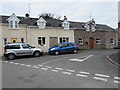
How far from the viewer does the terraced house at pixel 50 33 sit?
20656mm

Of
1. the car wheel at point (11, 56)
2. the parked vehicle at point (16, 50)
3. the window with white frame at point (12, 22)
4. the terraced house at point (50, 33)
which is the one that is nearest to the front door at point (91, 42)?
the terraced house at point (50, 33)

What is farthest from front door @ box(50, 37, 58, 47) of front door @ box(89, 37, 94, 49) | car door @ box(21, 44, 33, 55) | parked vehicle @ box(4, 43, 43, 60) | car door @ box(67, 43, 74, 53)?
front door @ box(89, 37, 94, 49)

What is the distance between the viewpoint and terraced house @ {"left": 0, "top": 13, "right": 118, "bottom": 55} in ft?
67.8

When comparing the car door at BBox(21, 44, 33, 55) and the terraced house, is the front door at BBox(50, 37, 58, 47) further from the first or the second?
the car door at BBox(21, 44, 33, 55)

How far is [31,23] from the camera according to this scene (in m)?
23.1

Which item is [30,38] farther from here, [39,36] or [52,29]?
[52,29]

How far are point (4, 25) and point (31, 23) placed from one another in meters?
4.51

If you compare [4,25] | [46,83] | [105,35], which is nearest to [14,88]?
[46,83]

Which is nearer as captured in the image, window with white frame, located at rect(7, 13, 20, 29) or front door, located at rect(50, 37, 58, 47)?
window with white frame, located at rect(7, 13, 20, 29)

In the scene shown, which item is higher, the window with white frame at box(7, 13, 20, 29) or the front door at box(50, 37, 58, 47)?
the window with white frame at box(7, 13, 20, 29)

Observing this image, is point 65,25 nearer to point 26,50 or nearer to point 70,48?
point 70,48

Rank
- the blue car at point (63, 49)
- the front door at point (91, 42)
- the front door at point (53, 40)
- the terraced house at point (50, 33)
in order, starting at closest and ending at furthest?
the blue car at point (63, 49) < the terraced house at point (50, 33) < the front door at point (53, 40) < the front door at point (91, 42)

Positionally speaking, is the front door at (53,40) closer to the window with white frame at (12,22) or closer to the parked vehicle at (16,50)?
the window with white frame at (12,22)

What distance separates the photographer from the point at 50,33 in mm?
23797
